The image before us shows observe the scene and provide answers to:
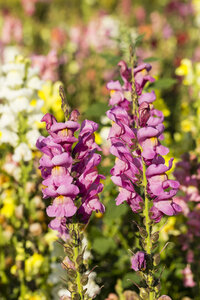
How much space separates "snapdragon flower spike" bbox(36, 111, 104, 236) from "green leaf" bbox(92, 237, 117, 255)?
119 centimetres

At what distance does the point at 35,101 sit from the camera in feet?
9.96

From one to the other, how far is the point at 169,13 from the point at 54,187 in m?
9.04

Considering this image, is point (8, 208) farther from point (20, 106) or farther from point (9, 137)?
point (20, 106)

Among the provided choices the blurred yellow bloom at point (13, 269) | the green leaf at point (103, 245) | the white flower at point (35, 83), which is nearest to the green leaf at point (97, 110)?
the white flower at point (35, 83)

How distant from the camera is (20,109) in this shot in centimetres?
279

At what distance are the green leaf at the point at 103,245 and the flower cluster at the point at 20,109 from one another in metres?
0.68

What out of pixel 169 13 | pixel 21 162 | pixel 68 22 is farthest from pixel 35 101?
pixel 68 22

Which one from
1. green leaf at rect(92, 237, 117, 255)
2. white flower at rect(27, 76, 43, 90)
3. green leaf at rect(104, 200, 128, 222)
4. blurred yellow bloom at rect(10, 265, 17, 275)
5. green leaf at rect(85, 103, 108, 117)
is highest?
white flower at rect(27, 76, 43, 90)

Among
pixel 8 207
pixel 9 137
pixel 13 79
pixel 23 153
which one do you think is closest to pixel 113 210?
pixel 23 153

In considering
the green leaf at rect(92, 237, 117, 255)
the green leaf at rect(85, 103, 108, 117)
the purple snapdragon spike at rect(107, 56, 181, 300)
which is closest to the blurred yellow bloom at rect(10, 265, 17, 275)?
the green leaf at rect(92, 237, 117, 255)

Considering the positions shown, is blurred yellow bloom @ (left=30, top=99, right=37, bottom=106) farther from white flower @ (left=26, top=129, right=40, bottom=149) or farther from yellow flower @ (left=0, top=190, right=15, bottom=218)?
yellow flower @ (left=0, top=190, right=15, bottom=218)

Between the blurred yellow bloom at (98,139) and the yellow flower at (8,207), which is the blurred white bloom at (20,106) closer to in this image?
the yellow flower at (8,207)

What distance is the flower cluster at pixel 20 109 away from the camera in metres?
2.78

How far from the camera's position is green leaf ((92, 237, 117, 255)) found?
114 inches
